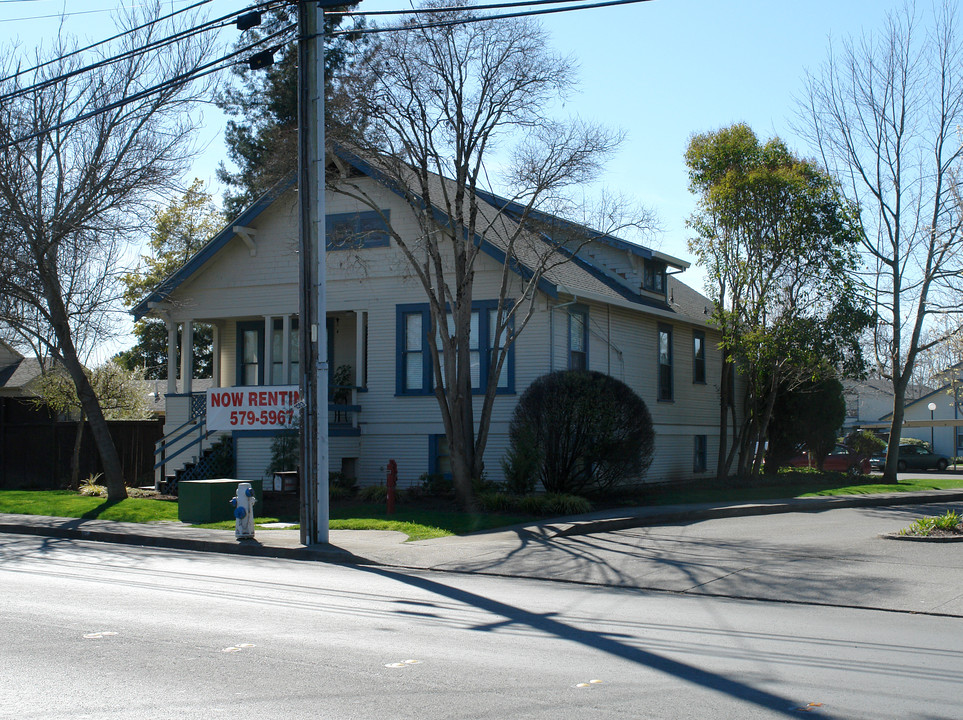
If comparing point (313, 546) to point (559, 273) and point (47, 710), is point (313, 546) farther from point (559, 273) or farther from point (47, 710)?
point (559, 273)

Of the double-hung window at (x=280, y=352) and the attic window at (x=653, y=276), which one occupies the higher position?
the attic window at (x=653, y=276)

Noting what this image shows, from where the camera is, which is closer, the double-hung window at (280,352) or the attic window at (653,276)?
the double-hung window at (280,352)

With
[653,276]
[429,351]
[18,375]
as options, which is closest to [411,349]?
[429,351]

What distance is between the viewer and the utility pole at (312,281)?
47.1 feet

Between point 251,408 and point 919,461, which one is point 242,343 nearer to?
point 251,408

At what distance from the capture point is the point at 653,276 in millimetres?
26859

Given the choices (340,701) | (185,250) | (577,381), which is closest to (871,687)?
(340,701)

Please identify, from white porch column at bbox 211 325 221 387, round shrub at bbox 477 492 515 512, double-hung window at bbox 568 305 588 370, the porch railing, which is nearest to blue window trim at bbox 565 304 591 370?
double-hung window at bbox 568 305 588 370

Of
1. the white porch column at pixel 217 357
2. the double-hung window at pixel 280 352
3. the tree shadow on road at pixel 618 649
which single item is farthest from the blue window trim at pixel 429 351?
the tree shadow on road at pixel 618 649

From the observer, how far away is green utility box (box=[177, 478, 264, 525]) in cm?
1831

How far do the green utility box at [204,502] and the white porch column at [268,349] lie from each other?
6.92 metres

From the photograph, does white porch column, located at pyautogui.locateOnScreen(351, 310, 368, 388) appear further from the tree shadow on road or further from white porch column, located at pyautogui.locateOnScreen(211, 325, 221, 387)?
the tree shadow on road

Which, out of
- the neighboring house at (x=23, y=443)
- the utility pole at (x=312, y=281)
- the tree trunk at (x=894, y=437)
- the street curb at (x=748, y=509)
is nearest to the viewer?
the utility pole at (x=312, y=281)

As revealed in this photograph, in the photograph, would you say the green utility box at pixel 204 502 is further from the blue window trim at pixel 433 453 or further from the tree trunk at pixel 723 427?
the tree trunk at pixel 723 427
